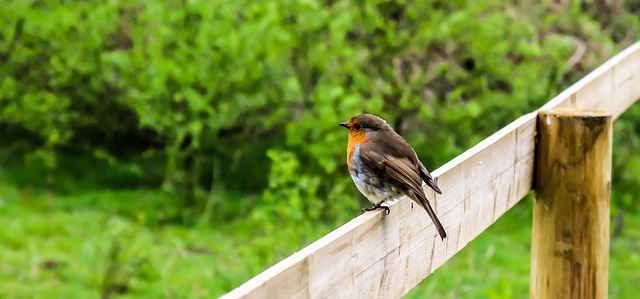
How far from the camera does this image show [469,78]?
7.39 meters

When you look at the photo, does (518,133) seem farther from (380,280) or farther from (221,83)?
(221,83)

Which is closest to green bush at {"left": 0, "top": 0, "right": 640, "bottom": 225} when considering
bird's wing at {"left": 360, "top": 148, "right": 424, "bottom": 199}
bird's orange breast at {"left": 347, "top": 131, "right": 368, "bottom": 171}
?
bird's orange breast at {"left": 347, "top": 131, "right": 368, "bottom": 171}

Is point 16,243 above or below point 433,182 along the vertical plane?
below

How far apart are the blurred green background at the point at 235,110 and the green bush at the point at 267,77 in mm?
16

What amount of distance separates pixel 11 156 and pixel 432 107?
3400mm

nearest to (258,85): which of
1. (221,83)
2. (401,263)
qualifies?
(221,83)

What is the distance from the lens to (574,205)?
286 cm

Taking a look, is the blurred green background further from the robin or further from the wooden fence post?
the wooden fence post

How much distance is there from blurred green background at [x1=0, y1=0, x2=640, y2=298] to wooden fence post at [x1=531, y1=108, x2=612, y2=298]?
3213 mm

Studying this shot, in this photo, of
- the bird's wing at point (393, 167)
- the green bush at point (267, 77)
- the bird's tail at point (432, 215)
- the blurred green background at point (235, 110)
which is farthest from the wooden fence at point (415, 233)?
the green bush at point (267, 77)

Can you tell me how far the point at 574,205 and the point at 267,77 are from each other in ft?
15.4

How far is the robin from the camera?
3.06 m

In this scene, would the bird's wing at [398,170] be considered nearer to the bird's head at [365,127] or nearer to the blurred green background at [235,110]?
the bird's head at [365,127]

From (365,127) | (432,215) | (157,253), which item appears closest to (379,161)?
(365,127)
